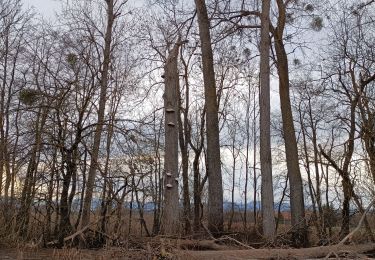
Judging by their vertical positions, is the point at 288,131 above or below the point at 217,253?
above

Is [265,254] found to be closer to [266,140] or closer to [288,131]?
[266,140]

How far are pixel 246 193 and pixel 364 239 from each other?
23.8 m

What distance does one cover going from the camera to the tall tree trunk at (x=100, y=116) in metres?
15.3

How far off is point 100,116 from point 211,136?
4.70m

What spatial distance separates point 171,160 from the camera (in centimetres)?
1126

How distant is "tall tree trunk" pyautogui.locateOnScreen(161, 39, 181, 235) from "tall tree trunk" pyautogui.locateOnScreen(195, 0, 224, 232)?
3.64 meters

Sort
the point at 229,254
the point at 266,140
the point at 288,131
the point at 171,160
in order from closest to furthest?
the point at 229,254
the point at 171,160
the point at 266,140
the point at 288,131

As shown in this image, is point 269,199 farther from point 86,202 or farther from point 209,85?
point 86,202

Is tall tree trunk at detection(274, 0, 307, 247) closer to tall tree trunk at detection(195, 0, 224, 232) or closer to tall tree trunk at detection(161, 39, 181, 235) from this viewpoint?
tall tree trunk at detection(195, 0, 224, 232)

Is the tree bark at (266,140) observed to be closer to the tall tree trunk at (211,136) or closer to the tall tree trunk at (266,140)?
the tall tree trunk at (266,140)

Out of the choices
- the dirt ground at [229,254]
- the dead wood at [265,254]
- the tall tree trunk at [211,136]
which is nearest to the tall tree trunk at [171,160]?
the dirt ground at [229,254]

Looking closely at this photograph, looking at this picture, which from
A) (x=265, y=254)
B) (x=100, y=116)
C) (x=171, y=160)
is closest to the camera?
(x=265, y=254)

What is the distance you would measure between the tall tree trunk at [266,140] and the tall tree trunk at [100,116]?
214 inches

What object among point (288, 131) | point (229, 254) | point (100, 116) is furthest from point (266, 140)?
point (100, 116)
